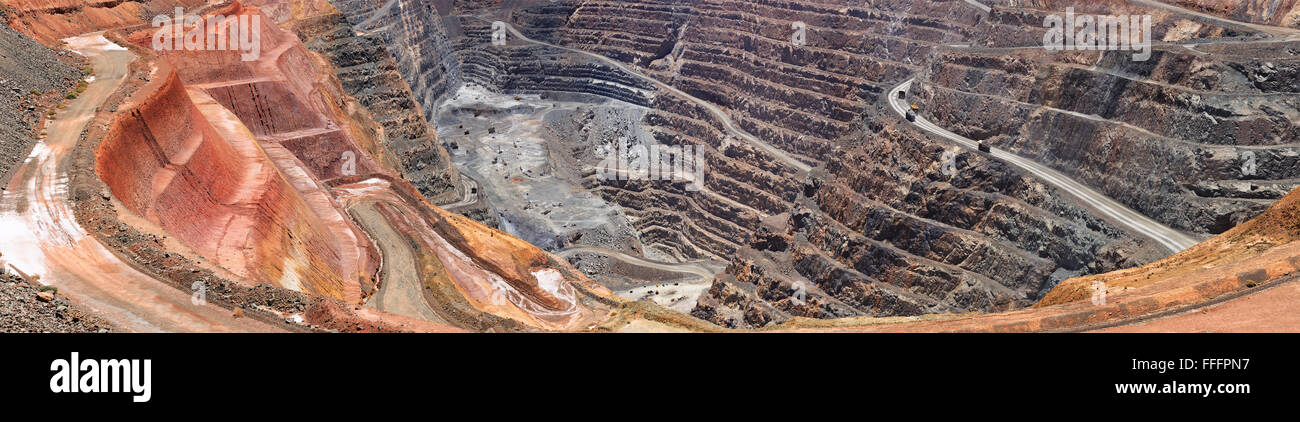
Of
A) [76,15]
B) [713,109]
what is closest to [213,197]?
[76,15]

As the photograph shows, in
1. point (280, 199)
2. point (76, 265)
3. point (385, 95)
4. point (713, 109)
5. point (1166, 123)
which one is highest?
point (713, 109)

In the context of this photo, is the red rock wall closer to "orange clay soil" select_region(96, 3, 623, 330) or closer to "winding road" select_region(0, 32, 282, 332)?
"orange clay soil" select_region(96, 3, 623, 330)

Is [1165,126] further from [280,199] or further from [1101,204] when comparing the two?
[280,199]

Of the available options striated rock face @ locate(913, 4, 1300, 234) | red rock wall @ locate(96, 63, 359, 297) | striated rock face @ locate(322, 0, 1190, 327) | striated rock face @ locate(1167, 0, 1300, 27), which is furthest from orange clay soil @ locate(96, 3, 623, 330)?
striated rock face @ locate(1167, 0, 1300, 27)
